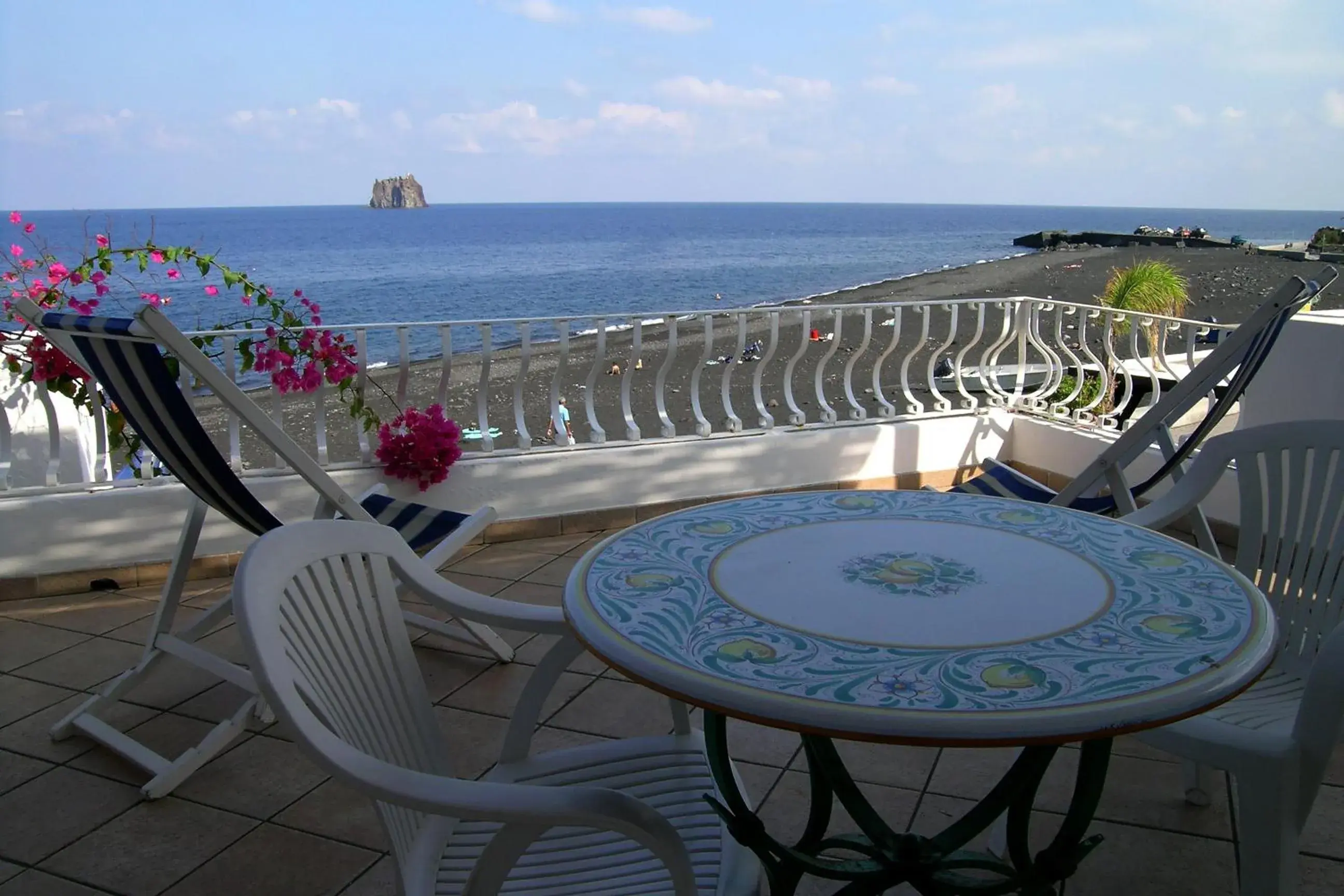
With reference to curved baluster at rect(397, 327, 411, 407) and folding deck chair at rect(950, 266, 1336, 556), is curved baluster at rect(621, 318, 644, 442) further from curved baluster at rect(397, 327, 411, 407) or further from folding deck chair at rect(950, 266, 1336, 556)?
folding deck chair at rect(950, 266, 1336, 556)

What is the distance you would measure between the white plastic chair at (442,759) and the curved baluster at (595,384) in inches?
105

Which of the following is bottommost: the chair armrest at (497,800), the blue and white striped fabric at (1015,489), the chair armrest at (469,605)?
the blue and white striped fabric at (1015,489)

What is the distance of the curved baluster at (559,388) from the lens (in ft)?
13.9

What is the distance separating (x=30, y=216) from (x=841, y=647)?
120 meters

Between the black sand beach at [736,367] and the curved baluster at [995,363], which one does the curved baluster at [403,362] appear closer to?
the curved baluster at [995,363]

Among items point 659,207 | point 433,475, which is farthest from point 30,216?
point 433,475

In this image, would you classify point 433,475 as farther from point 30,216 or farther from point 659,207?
point 659,207

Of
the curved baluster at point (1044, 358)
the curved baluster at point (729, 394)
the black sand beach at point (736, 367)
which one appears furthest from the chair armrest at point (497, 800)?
the black sand beach at point (736, 367)

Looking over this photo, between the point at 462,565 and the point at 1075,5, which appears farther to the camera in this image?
the point at 1075,5

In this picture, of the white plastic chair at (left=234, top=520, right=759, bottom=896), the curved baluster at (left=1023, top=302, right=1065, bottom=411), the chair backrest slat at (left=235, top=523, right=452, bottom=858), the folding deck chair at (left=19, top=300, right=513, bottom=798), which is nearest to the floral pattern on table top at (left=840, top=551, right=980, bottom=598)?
the white plastic chair at (left=234, top=520, right=759, bottom=896)

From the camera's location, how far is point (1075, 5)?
10.5 m

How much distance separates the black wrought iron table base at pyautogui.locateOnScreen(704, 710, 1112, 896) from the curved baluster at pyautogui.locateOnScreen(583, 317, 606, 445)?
2836mm

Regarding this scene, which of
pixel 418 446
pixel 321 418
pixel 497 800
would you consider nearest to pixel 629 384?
pixel 418 446

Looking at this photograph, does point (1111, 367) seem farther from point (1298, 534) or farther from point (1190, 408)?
point (1298, 534)
